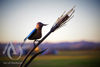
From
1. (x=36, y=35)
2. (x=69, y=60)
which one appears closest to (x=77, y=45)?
(x=69, y=60)

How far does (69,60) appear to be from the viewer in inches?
42.8

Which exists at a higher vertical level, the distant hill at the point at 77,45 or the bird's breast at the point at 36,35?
the bird's breast at the point at 36,35

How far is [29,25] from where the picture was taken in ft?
3.43

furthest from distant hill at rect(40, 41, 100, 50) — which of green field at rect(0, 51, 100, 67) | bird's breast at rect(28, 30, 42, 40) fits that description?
bird's breast at rect(28, 30, 42, 40)

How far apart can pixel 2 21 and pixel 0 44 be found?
18cm

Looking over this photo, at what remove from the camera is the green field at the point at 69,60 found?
41.3 inches

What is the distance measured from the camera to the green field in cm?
105

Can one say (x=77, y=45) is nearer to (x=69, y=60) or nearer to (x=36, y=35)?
(x=69, y=60)

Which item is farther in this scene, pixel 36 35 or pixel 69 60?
pixel 69 60

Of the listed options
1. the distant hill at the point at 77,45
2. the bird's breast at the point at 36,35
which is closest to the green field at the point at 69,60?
the distant hill at the point at 77,45

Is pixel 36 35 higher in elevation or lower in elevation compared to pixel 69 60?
higher

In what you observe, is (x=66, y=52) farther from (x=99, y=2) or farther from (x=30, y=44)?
(x=99, y=2)

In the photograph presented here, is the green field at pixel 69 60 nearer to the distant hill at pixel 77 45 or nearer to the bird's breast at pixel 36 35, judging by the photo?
the distant hill at pixel 77 45

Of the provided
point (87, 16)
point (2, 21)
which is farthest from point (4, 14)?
point (87, 16)
